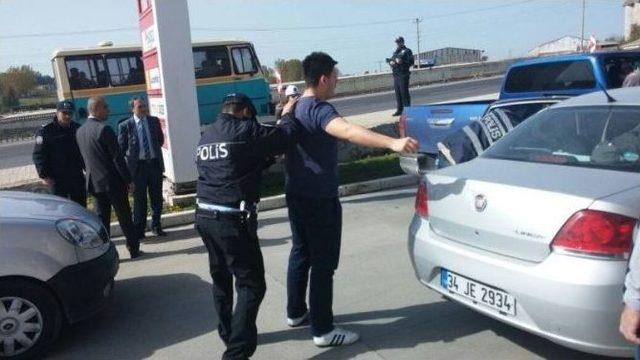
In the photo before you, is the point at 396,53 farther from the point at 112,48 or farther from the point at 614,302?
the point at 614,302

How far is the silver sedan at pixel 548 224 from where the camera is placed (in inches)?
114

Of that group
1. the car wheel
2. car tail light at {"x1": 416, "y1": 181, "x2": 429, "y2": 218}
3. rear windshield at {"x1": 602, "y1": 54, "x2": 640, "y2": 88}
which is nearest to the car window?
car tail light at {"x1": 416, "y1": 181, "x2": 429, "y2": 218}

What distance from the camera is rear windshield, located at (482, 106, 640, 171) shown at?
3.55 metres

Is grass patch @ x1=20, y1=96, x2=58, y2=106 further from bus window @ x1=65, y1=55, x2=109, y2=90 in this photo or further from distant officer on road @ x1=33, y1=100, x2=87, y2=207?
distant officer on road @ x1=33, y1=100, x2=87, y2=207

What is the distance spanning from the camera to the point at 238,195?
3.51m

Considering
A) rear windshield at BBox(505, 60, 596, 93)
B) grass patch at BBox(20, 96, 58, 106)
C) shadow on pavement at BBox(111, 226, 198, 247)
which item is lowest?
shadow on pavement at BBox(111, 226, 198, 247)

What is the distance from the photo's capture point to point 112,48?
59.2ft

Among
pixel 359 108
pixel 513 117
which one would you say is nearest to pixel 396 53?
pixel 513 117

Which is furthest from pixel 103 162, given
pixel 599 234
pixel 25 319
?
pixel 599 234

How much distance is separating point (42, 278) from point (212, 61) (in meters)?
14.3

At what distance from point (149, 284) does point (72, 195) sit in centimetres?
187

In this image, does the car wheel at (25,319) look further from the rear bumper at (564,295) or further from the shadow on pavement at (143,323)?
the rear bumper at (564,295)

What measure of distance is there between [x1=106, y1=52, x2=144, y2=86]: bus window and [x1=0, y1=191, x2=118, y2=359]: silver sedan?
14.3 meters

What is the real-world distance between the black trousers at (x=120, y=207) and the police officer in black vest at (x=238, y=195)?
119 inches
